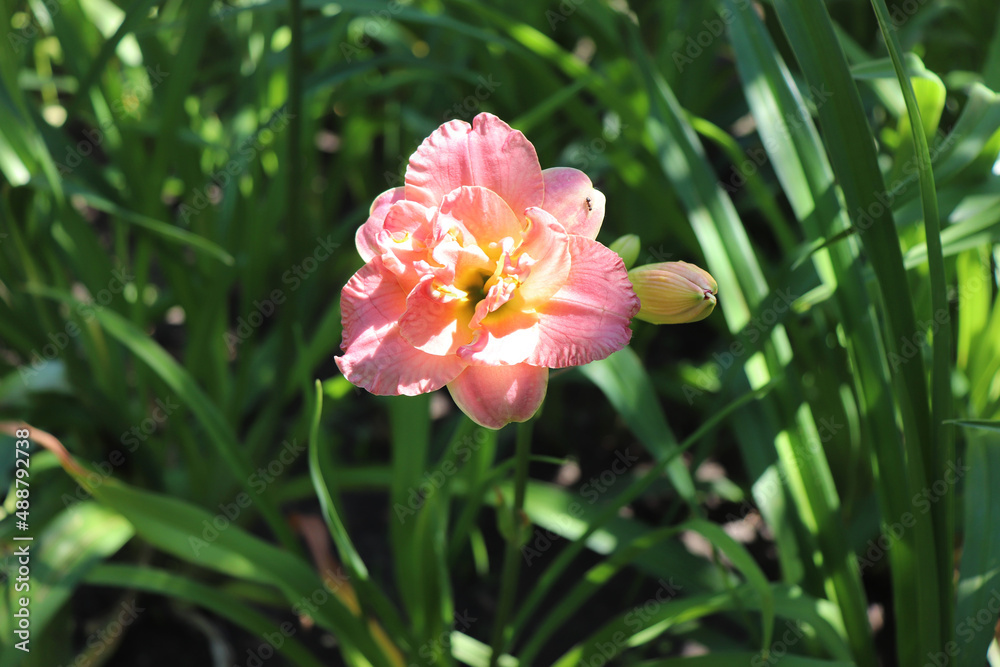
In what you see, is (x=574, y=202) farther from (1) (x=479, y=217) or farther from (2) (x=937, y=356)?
(2) (x=937, y=356)

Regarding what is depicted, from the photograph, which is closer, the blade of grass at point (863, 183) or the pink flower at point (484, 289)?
the pink flower at point (484, 289)

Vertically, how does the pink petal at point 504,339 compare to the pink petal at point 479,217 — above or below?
below

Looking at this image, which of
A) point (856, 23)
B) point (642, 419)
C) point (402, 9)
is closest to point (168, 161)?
point (402, 9)

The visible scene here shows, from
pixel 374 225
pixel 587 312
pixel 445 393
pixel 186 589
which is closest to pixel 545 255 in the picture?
pixel 587 312

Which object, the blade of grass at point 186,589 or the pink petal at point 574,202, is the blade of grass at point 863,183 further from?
the blade of grass at point 186,589

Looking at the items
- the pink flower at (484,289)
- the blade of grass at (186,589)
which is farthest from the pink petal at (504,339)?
the blade of grass at (186,589)

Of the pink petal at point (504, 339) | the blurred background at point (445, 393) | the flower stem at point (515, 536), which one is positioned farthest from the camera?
the blurred background at point (445, 393)

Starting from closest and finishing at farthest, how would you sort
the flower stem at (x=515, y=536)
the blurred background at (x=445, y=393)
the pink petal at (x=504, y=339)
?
the pink petal at (x=504, y=339) → the flower stem at (x=515, y=536) → the blurred background at (x=445, y=393)
